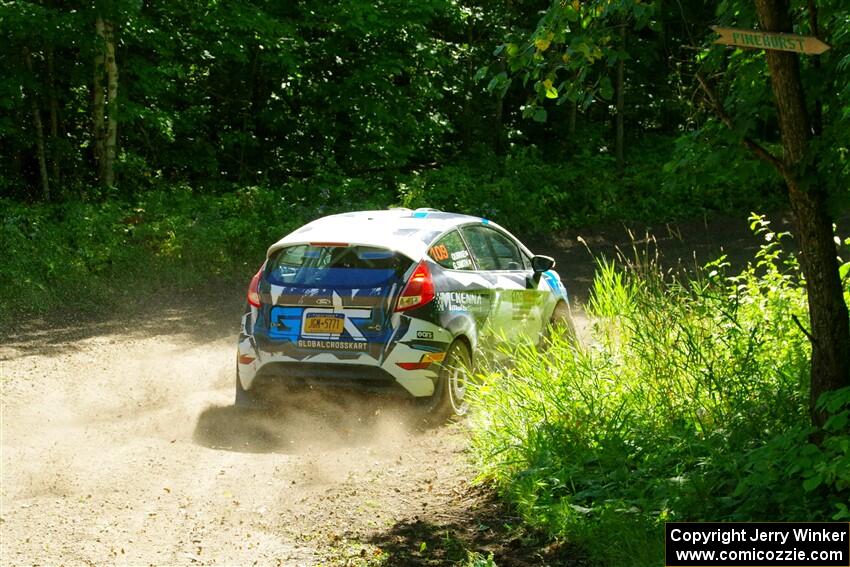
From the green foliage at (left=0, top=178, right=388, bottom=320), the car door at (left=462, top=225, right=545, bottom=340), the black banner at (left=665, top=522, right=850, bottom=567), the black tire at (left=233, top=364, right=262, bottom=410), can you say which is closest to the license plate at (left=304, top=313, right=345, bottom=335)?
the black tire at (left=233, top=364, right=262, bottom=410)

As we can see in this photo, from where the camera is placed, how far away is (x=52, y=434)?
8.58 m

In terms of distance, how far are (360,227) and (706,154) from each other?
3.48 m

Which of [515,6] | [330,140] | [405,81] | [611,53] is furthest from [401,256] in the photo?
[515,6]

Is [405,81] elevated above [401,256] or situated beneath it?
elevated above

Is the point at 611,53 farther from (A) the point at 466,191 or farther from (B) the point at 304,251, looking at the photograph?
(A) the point at 466,191

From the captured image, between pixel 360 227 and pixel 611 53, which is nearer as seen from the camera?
pixel 611 53

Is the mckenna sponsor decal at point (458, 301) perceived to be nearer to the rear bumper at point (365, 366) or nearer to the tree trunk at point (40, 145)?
the rear bumper at point (365, 366)

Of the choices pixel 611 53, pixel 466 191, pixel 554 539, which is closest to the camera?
pixel 554 539

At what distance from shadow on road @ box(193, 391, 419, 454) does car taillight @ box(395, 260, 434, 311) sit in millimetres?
840

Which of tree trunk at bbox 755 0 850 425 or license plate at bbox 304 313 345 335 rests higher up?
tree trunk at bbox 755 0 850 425

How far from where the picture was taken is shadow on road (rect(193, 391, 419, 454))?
27.6 ft

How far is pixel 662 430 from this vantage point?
6824 millimetres

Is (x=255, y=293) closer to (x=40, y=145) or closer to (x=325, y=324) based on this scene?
(x=325, y=324)

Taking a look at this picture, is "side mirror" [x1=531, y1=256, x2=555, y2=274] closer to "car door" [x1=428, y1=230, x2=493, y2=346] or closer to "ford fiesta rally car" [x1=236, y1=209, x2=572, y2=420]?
"car door" [x1=428, y1=230, x2=493, y2=346]
